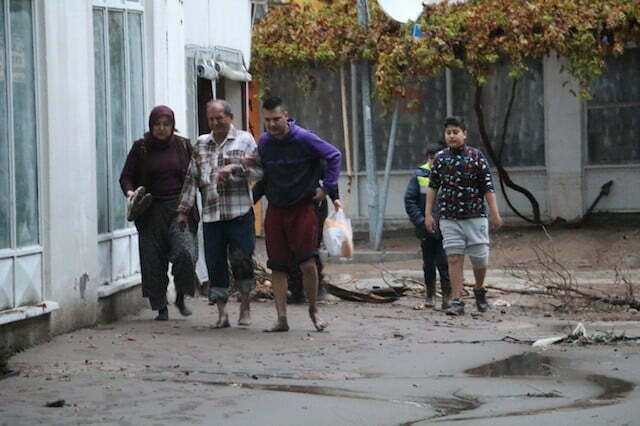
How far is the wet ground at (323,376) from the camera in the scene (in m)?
7.92

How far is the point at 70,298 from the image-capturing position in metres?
11.5

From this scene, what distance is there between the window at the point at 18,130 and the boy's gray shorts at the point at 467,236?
4.19 meters

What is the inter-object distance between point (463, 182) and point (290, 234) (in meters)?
2.28

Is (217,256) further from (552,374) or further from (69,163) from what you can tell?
(552,374)

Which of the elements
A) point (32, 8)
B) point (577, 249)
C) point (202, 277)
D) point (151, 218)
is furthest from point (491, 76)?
point (32, 8)

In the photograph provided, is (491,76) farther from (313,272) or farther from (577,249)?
(313,272)

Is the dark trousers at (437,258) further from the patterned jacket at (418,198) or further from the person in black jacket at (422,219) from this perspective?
the patterned jacket at (418,198)

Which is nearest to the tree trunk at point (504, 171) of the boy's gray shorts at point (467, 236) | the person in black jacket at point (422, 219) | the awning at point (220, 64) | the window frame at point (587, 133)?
the window frame at point (587, 133)

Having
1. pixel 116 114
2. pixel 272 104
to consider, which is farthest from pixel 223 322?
pixel 116 114

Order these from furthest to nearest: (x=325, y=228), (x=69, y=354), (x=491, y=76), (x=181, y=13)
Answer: (x=491, y=76) < (x=181, y=13) < (x=325, y=228) < (x=69, y=354)

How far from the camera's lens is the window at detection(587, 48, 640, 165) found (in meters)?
23.2

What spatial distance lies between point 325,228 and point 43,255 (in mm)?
3165

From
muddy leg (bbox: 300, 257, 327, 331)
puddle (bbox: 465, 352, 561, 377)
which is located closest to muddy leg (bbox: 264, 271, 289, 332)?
muddy leg (bbox: 300, 257, 327, 331)

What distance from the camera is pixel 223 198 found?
12.0 m
